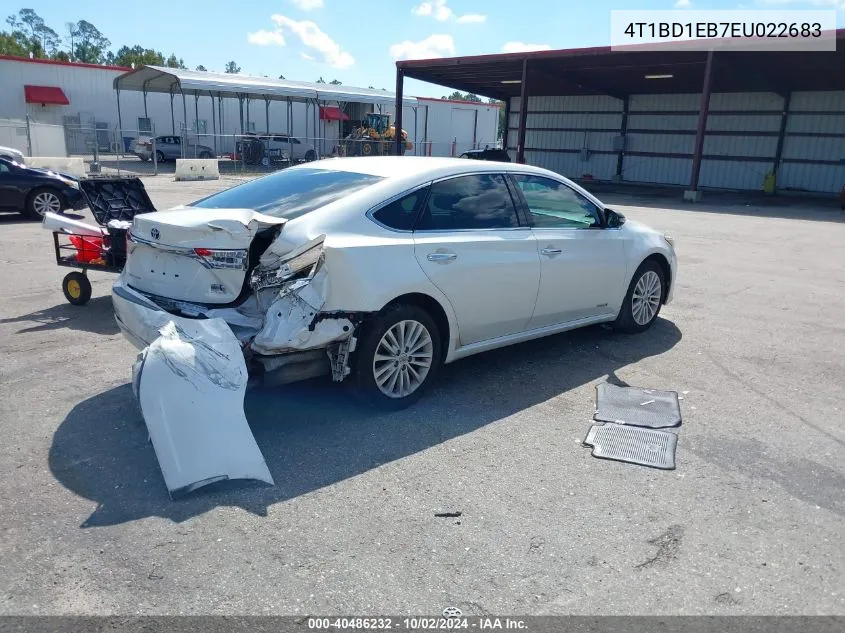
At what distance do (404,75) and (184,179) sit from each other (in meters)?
9.96

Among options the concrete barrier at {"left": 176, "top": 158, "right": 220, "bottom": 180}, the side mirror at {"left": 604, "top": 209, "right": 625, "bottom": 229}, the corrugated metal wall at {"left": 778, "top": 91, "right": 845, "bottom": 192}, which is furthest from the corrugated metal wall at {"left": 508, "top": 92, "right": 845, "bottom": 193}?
the side mirror at {"left": 604, "top": 209, "right": 625, "bottom": 229}

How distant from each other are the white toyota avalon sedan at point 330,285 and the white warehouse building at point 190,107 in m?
26.5

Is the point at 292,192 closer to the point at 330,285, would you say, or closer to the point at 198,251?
the point at 198,251

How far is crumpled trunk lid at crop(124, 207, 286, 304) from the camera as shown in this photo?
169 inches

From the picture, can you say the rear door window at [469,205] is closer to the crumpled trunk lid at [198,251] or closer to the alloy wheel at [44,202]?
the crumpled trunk lid at [198,251]

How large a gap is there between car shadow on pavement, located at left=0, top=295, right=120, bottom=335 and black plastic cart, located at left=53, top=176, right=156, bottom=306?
173 millimetres

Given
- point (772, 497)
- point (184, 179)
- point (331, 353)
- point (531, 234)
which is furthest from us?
point (184, 179)

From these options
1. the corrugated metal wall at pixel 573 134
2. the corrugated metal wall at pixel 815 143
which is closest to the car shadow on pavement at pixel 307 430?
the corrugated metal wall at pixel 815 143

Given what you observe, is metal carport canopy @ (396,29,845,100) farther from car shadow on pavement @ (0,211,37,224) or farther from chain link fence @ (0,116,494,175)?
car shadow on pavement @ (0,211,37,224)

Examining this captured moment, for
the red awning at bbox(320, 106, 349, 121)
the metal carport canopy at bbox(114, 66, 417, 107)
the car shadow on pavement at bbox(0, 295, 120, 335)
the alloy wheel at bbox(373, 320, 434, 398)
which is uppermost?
the metal carport canopy at bbox(114, 66, 417, 107)

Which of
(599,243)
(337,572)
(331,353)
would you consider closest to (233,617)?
(337,572)

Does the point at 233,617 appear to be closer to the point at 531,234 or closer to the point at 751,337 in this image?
the point at 531,234

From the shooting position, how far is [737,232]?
1547 centimetres

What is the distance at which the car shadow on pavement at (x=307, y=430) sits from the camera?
3.51 meters
